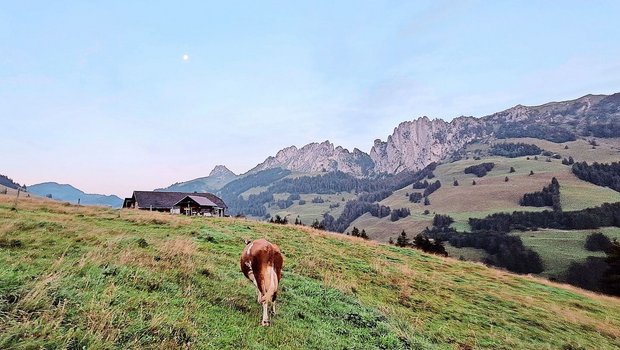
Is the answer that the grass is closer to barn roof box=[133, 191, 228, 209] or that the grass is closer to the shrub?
the shrub

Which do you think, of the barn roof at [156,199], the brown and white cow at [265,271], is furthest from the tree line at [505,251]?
the brown and white cow at [265,271]

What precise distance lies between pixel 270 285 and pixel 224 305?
1.58 m

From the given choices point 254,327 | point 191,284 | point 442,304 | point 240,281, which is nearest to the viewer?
point 254,327

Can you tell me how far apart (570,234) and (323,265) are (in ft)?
765

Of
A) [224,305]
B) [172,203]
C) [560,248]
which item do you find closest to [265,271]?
[224,305]

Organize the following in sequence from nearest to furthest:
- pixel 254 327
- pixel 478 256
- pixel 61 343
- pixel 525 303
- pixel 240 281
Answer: pixel 61 343 < pixel 254 327 < pixel 240 281 < pixel 525 303 < pixel 478 256

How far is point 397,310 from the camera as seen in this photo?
1423 centimetres

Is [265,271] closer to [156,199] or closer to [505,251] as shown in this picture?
[156,199]

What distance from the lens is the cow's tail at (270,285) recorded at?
29.9 ft

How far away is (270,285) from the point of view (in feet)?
30.4

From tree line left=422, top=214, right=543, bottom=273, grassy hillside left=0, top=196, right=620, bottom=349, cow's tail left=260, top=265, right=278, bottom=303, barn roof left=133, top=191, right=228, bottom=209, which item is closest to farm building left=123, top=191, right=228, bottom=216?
barn roof left=133, top=191, right=228, bottom=209

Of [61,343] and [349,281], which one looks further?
[349,281]

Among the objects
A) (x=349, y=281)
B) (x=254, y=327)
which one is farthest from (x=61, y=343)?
(x=349, y=281)

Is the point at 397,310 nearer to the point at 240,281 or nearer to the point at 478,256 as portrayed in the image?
the point at 240,281
